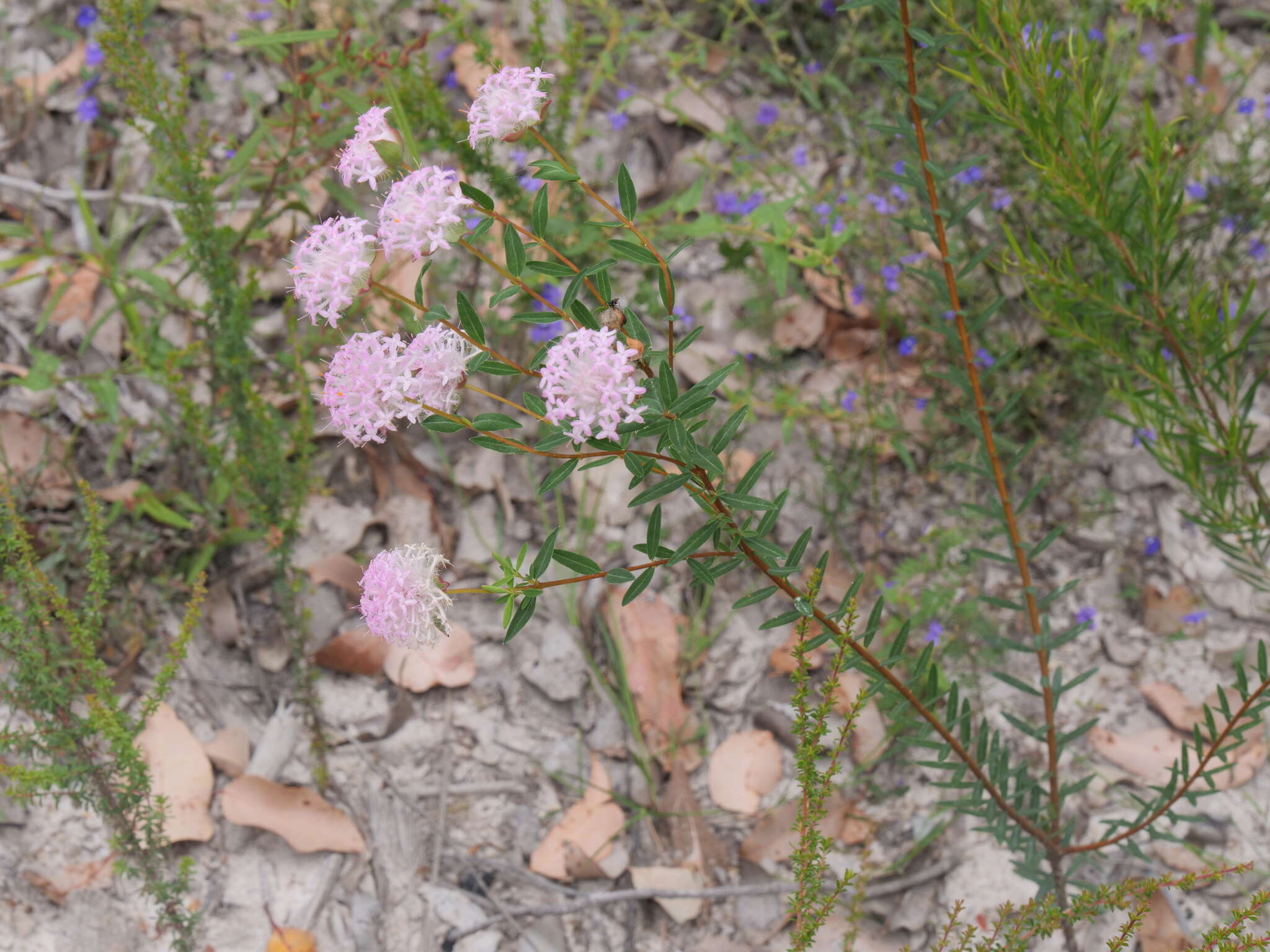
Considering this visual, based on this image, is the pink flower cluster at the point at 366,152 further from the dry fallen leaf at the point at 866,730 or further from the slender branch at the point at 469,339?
the dry fallen leaf at the point at 866,730

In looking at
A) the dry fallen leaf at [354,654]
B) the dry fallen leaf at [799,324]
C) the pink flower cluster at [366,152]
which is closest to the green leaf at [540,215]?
the pink flower cluster at [366,152]

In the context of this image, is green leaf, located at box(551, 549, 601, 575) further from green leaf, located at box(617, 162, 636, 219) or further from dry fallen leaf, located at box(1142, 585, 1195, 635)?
dry fallen leaf, located at box(1142, 585, 1195, 635)

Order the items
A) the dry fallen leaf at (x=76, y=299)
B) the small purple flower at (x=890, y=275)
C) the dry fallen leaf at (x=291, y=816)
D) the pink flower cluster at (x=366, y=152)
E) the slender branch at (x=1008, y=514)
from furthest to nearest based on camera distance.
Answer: the dry fallen leaf at (x=76, y=299) → the small purple flower at (x=890, y=275) → the dry fallen leaf at (x=291, y=816) → the slender branch at (x=1008, y=514) → the pink flower cluster at (x=366, y=152)

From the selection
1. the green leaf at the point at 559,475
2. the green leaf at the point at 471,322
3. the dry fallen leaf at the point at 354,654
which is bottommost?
the green leaf at the point at 559,475

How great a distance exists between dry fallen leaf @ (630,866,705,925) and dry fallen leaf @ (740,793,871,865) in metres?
0.16

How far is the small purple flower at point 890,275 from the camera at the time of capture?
9.96ft

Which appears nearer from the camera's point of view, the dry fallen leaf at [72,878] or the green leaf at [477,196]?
the green leaf at [477,196]

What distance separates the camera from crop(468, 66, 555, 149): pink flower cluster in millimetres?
1341

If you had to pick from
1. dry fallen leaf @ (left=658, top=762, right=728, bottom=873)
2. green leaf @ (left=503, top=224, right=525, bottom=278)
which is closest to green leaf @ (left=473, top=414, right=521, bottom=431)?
green leaf @ (left=503, top=224, right=525, bottom=278)

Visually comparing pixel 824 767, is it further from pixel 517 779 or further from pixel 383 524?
pixel 383 524

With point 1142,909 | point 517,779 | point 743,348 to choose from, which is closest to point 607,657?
point 517,779

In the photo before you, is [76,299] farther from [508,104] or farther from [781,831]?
[781,831]

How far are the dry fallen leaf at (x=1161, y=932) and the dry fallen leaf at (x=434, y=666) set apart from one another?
1.81m

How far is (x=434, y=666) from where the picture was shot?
275 cm
